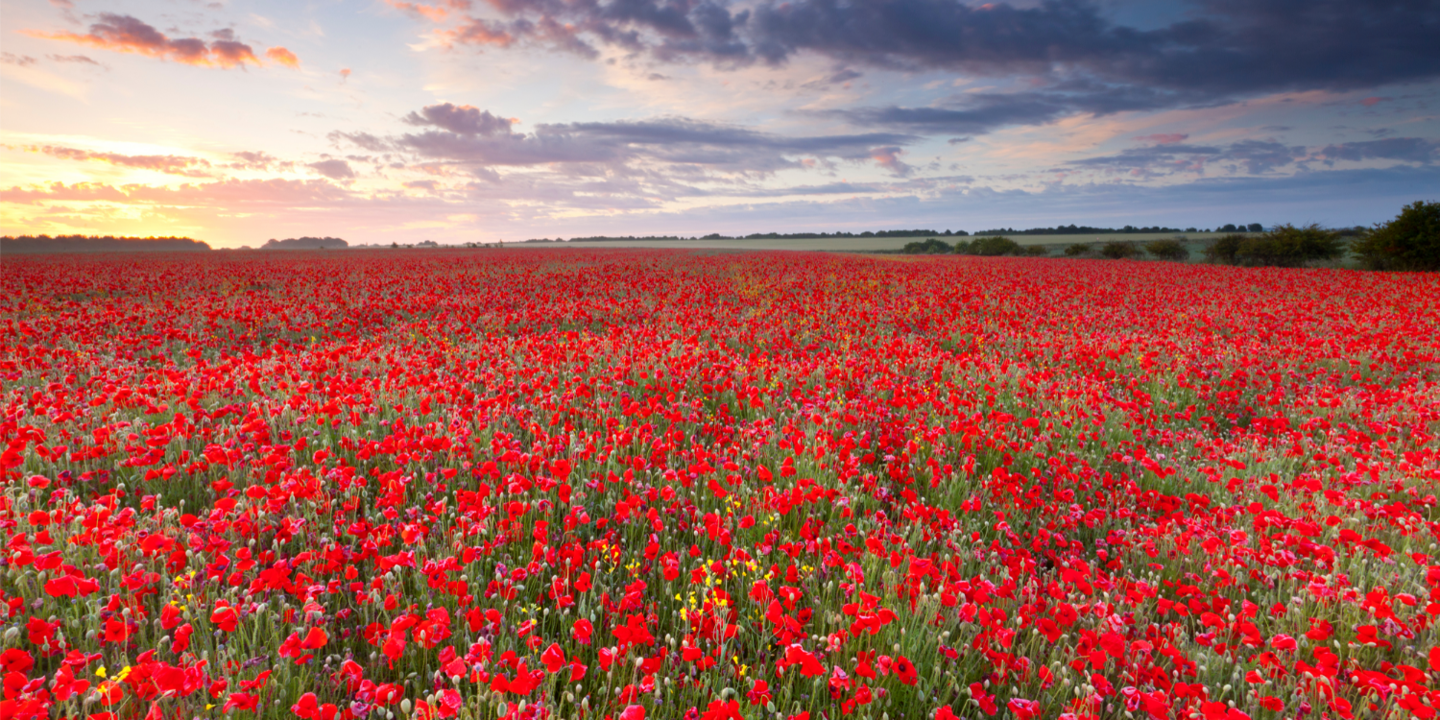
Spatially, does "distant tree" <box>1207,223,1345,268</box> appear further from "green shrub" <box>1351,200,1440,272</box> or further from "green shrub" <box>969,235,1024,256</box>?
"green shrub" <box>969,235,1024,256</box>

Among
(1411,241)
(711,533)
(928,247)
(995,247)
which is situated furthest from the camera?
(928,247)

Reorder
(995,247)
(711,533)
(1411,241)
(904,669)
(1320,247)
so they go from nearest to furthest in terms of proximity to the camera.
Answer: (904,669) < (711,533) < (1411,241) < (1320,247) < (995,247)

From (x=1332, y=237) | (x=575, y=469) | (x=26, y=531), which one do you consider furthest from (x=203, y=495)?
(x=1332, y=237)

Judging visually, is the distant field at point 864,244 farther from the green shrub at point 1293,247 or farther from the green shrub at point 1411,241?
the green shrub at point 1411,241

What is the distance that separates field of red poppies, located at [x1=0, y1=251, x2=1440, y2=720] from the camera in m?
2.62

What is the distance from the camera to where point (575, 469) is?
4691mm

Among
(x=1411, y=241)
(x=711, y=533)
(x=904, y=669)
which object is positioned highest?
(x=1411, y=241)

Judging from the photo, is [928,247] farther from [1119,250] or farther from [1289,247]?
[1289,247]

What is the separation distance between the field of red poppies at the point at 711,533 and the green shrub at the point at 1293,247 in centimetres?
3734

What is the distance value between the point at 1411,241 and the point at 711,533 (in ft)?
151

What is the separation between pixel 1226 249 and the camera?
1682 inches

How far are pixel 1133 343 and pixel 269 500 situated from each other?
1282 centimetres

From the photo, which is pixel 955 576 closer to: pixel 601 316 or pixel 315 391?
pixel 315 391

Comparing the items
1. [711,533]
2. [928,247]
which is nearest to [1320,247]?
[928,247]
